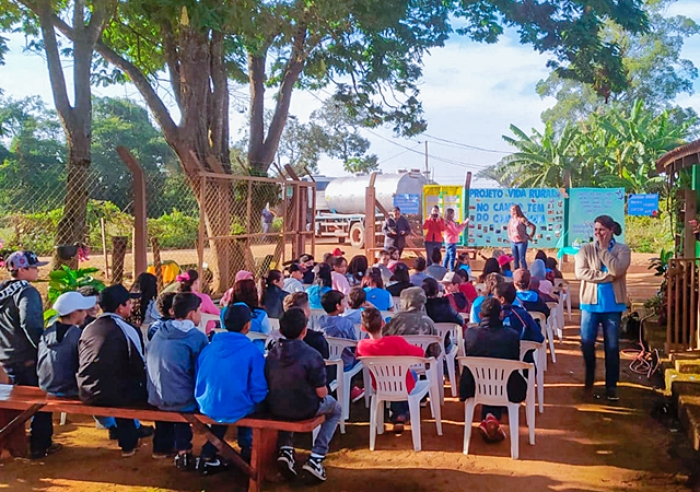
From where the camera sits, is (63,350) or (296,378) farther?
(63,350)

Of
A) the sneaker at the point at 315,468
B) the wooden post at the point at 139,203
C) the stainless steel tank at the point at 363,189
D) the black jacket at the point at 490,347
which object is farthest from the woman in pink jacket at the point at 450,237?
the sneaker at the point at 315,468

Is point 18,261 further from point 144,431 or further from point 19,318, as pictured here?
point 144,431

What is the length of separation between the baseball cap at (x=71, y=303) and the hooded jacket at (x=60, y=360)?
11cm

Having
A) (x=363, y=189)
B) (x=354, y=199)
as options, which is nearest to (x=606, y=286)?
(x=363, y=189)

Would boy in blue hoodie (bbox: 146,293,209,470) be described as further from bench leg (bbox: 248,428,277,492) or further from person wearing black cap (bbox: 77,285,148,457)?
bench leg (bbox: 248,428,277,492)

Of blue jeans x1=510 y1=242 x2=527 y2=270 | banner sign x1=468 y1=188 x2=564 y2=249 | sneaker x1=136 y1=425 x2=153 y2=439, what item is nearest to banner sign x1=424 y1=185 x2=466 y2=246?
banner sign x1=468 y1=188 x2=564 y2=249

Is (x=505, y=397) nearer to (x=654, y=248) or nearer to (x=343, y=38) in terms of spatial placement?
(x=343, y=38)

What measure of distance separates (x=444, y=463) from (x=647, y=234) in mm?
19604

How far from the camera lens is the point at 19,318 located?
14.0ft

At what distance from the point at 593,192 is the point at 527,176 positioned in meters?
9.32

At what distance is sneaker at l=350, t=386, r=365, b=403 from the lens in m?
5.43

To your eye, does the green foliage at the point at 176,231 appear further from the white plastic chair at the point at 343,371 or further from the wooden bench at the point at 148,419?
the wooden bench at the point at 148,419

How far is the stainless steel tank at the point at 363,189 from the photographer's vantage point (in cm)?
2203

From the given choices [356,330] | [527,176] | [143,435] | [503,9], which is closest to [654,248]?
[527,176]
